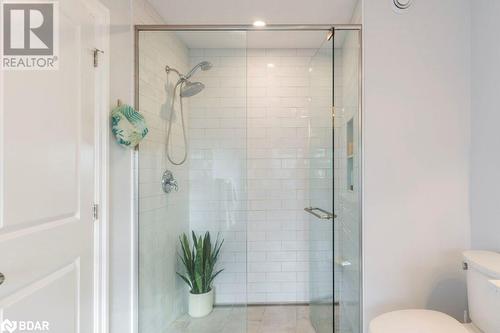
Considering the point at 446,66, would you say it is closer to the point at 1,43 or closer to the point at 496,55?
the point at 496,55

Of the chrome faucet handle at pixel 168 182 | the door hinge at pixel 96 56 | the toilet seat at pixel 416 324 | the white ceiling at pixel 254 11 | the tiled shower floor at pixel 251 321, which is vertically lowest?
the tiled shower floor at pixel 251 321

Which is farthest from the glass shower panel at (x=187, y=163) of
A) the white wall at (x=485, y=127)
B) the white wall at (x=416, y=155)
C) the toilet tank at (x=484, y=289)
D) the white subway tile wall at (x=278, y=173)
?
the white wall at (x=485, y=127)

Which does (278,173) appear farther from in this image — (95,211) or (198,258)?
(95,211)

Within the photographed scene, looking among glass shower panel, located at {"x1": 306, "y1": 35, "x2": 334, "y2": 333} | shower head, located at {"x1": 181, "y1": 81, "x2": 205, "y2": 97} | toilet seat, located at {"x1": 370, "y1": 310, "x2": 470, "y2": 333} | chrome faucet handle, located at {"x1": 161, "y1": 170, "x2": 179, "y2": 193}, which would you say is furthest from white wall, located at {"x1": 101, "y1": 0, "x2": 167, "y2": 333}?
toilet seat, located at {"x1": 370, "y1": 310, "x2": 470, "y2": 333}

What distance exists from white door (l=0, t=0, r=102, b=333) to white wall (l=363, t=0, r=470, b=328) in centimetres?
165

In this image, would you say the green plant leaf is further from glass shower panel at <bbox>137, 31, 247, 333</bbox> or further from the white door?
the white door

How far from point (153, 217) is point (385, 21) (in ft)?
6.65

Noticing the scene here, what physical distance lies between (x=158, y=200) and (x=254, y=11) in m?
1.56

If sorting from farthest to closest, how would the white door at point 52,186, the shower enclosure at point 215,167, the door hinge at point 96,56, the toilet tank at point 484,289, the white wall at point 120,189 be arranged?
the shower enclosure at point 215,167, the white wall at point 120,189, the door hinge at point 96,56, the toilet tank at point 484,289, the white door at point 52,186

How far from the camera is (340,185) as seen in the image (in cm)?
218

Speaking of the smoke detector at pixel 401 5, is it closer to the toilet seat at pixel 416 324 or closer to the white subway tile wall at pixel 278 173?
the white subway tile wall at pixel 278 173

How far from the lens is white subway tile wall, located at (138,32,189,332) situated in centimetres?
208

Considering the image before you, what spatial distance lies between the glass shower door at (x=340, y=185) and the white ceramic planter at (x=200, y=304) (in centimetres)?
87

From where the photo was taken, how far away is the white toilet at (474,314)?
1.42 metres
